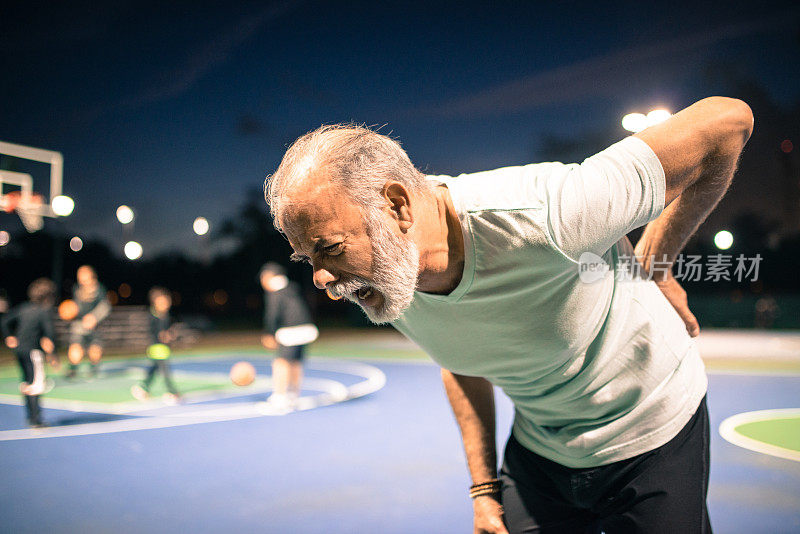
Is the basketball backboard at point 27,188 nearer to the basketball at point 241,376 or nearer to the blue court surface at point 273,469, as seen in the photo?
the blue court surface at point 273,469

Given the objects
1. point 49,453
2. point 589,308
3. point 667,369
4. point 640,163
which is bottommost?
point 49,453

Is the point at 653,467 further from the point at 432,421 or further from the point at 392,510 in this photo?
the point at 432,421

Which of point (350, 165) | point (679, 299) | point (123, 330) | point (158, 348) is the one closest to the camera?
point (350, 165)

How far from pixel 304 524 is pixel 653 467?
11.7ft

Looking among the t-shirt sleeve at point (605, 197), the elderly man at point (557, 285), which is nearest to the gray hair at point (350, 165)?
the elderly man at point (557, 285)

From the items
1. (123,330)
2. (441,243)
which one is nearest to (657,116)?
(441,243)

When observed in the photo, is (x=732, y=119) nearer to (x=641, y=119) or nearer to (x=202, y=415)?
(x=641, y=119)

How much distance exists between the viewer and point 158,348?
10.6m

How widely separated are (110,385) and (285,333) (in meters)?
5.55

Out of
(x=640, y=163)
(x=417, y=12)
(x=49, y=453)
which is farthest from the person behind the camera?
(x=417, y=12)

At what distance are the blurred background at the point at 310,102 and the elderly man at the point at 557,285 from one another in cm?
20

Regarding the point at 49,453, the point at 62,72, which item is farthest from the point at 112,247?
the point at 49,453

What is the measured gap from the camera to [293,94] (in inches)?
1164

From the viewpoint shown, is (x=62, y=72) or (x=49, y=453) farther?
(x=62, y=72)
